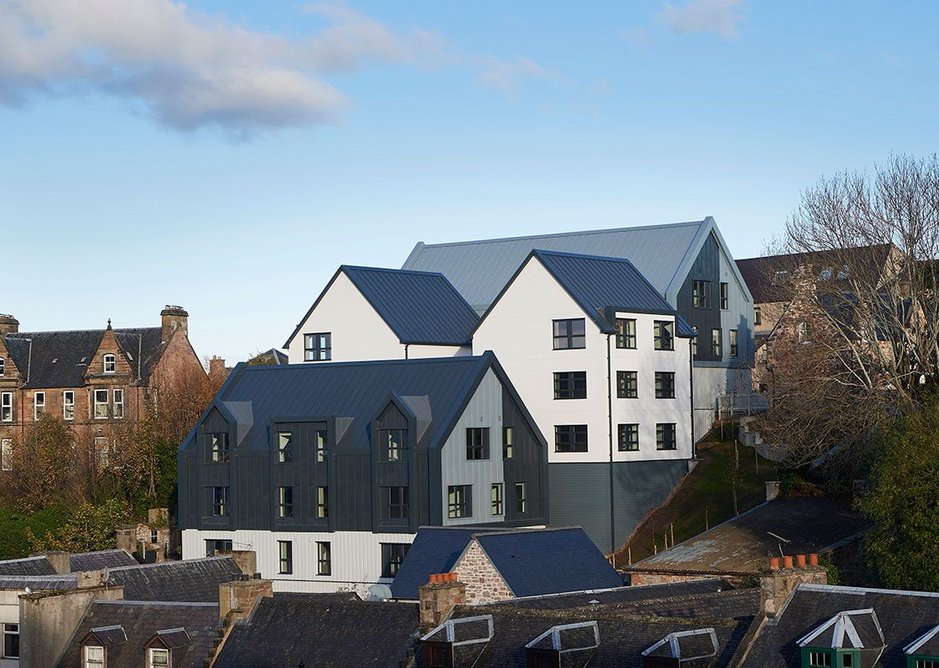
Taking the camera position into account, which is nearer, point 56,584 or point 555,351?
point 56,584

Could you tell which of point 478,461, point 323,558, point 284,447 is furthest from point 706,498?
point 284,447

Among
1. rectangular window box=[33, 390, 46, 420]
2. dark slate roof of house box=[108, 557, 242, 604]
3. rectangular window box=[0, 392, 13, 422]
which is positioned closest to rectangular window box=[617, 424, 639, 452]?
dark slate roof of house box=[108, 557, 242, 604]

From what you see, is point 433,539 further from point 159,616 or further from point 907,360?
point 907,360

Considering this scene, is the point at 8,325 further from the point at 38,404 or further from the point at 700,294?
the point at 700,294

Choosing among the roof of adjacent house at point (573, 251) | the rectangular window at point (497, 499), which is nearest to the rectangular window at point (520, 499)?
the rectangular window at point (497, 499)

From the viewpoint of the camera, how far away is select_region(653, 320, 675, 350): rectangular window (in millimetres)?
74188

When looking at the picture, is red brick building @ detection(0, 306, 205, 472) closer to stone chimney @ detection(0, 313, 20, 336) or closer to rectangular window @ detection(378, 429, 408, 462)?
stone chimney @ detection(0, 313, 20, 336)

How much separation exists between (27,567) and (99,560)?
3.44 metres

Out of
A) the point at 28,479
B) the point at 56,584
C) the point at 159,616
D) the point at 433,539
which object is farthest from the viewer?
the point at 28,479

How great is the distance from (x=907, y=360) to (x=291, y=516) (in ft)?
85.2

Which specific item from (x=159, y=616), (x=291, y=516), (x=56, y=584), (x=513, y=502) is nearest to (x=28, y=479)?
(x=291, y=516)

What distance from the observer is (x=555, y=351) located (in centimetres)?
7188

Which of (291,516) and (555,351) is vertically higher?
(555,351)

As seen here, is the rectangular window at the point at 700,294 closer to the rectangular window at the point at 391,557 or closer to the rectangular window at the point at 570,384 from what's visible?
the rectangular window at the point at 570,384
